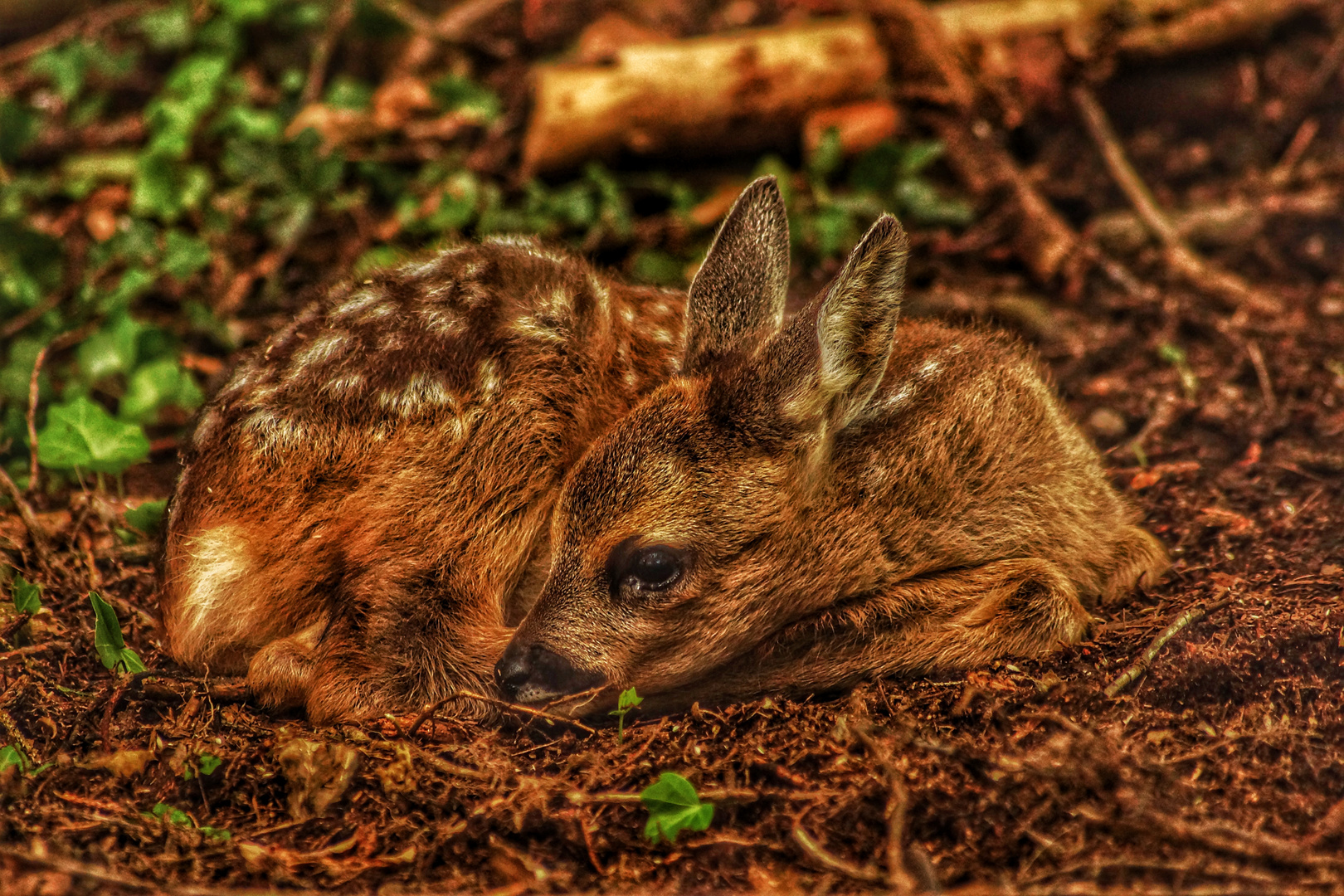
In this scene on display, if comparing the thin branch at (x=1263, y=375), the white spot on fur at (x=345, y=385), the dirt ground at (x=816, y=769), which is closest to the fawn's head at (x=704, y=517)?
the dirt ground at (x=816, y=769)

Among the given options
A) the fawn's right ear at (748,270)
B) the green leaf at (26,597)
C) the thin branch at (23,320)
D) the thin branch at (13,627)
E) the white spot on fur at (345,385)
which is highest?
the fawn's right ear at (748,270)

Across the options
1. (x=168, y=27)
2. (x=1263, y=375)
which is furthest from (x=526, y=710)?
(x=168, y=27)

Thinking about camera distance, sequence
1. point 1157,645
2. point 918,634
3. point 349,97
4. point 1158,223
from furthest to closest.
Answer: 1. point 349,97
2. point 1158,223
3. point 918,634
4. point 1157,645

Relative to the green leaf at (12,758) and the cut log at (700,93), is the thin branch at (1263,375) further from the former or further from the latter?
the green leaf at (12,758)

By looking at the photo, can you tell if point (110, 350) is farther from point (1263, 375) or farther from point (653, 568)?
point (1263, 375)

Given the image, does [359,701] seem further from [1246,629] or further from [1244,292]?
[1244,292]

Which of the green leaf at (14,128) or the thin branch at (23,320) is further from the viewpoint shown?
the green leaf at (14,128)

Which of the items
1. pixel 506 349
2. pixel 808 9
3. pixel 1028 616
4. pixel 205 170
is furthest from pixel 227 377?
pixel 808 9
